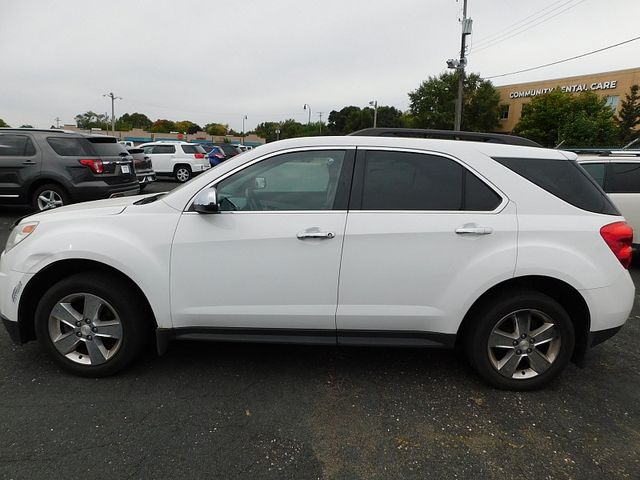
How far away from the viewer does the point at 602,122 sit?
3762 cm

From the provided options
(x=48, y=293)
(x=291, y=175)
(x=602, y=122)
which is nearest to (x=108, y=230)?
(x=48, y=293)

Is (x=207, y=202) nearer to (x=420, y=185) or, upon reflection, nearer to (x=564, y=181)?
(x=420, y=185)

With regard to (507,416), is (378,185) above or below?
above

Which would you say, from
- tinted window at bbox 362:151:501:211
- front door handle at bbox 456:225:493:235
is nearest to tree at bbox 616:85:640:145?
tinted window at bbox 362:151:501:211

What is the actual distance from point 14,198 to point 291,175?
7896mm

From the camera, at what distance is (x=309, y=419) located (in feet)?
9.03

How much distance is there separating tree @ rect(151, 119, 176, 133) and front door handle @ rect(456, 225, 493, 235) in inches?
4901

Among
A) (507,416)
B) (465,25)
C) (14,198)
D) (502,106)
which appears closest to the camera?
(507,416)

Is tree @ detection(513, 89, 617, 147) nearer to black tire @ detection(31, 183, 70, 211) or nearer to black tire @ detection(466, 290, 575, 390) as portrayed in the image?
black tire @ detection(31, 183, 70, 211)

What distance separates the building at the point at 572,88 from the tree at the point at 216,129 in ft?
282

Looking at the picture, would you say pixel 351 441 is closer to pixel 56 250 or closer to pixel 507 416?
pixel 507 416

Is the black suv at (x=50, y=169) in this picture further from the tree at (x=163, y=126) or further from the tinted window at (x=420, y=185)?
the tree at (x=163, y=126)

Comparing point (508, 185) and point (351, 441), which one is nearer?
point (351, 441)

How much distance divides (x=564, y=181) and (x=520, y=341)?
111cm
